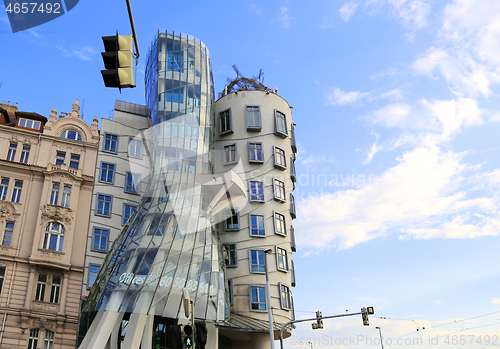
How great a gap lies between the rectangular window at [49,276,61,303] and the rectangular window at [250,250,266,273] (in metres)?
13.2

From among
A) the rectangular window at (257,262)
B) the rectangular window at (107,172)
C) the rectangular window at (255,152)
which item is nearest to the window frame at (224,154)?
the rectangular window at (255,152)

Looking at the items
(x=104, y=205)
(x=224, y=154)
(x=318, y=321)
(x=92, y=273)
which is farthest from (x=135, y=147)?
(x=318, y=321)

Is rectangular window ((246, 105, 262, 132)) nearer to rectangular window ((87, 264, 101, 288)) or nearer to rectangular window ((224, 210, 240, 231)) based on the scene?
rectangular window ((224, 210, 240, 231))

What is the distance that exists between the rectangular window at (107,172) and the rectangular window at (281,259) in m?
13.5

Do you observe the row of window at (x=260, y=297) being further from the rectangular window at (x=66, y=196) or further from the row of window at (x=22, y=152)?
the row of window at (x=22, y=152)

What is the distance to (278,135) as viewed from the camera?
37875 millimetres

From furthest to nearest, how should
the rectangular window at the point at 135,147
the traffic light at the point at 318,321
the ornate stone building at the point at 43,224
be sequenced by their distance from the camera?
the rectangular window at the point at 135,147, the ornate stone building at the point at 43,224, the traffic light at the point at 318,321

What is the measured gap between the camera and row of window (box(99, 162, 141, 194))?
112ft

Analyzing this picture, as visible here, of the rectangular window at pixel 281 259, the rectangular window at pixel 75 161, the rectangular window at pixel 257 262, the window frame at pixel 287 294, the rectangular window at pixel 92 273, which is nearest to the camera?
the rectangular window at pixel 92 273

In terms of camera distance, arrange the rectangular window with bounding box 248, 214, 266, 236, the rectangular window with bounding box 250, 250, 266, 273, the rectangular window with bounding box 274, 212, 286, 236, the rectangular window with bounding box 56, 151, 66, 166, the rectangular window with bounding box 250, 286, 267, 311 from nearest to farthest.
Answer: the rectangular window with bounding box 250, 286, 267, 311 → the rectangular window with bounding box 250, 250, 266, 273 → the rectangular window with bounding box 248, 214, 266, 236 → the rectangular window with bounding box 274, 212, 286, 236 → the rectangular window with bounding box 56, 151, 66, 166

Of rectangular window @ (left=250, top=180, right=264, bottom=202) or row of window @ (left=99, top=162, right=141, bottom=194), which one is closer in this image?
row of window @ (left=99, top=162, right=141, bottom=194)

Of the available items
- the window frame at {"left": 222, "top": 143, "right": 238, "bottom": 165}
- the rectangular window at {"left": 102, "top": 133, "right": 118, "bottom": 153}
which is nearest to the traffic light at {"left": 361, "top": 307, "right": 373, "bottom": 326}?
the window frame at {"left": 222, "top": 143, "right": 238, "bottom": 165}

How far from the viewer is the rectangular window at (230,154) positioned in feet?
121

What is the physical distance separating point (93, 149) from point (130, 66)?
29.6 metres
